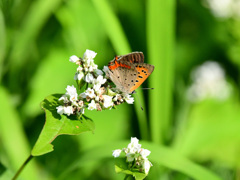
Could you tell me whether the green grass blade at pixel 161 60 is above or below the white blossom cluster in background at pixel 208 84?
above

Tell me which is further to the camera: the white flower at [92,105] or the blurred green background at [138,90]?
the blurred green background at [138,90]

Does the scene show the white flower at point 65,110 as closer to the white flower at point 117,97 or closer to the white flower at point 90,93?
the white flower at point 90,93

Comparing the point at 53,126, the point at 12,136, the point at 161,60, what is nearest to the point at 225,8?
the point at 161,60

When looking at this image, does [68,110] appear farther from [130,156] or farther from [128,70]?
[128,70]

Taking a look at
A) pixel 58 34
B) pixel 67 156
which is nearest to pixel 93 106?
pixel 67 156

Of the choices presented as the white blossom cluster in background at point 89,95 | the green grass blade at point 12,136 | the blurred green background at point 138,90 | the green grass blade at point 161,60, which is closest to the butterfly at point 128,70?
the white blossom cluster in background at point 89,95

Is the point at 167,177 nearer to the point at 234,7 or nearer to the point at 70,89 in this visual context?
the point at 70,89

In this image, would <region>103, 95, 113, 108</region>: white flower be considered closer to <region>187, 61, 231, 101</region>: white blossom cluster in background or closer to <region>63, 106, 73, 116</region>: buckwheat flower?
<region>63, 106, 73, 116</region>: buckwheat flower

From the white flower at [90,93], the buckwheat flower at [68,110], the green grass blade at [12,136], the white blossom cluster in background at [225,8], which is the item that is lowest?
the green grass blade at [12,136]
